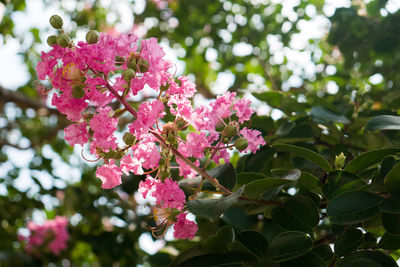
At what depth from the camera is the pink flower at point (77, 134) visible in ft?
2.61

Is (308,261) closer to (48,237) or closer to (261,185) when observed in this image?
(261,185)

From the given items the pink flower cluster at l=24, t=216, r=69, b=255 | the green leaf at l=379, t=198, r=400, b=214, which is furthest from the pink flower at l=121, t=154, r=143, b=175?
the pink flower cluster at l=24, t=216, r=69, b=255

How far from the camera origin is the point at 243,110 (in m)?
0.81

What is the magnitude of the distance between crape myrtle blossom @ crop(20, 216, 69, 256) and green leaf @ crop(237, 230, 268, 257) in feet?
6.00

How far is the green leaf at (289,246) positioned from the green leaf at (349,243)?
105mm

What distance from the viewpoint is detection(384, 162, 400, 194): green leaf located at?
61 cm

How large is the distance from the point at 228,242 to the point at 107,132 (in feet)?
1.02

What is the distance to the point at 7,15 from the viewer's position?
2.34 metres

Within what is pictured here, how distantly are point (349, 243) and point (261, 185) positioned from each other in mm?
211

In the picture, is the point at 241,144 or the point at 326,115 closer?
the point at 241,144

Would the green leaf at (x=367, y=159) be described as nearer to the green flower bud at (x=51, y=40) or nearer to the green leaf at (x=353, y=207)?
the green leaf at (x=353, y=207)

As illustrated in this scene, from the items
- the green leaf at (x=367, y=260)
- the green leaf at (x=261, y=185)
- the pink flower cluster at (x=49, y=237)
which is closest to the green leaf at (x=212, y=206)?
the green leaf at (x=261, y=185)

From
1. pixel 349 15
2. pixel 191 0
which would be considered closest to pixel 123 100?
pixel 349 15

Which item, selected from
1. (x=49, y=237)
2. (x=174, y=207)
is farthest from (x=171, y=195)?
(x=49, y=237)
